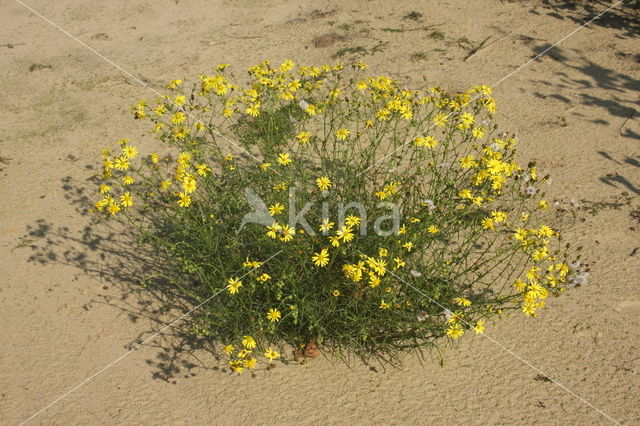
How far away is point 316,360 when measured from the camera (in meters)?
3.49

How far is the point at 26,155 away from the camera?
5488 mm

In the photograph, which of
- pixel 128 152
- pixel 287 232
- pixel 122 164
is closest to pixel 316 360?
pixel 287 232

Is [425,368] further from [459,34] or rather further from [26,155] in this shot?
[459,34]

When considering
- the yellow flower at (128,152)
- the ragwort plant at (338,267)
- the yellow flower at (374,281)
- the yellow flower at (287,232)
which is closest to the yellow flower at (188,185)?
the ragwort plant at (338,267)

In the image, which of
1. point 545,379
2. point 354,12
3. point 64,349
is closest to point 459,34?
point 354,12

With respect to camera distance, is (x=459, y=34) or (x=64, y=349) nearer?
(x=64, y=349)

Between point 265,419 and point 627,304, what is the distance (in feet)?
9.11

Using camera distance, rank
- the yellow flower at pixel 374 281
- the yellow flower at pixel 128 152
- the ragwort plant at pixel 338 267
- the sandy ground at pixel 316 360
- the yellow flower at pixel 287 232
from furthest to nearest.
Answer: the yellow flower at pixel 128 152 → the sandy ground at pixel 316 360 → the ragwort plant at pixel 338 267 → the yellow flower at pixel 287 232 → the yellow flower at pixel 374 281

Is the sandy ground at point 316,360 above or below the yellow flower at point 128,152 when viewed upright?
below

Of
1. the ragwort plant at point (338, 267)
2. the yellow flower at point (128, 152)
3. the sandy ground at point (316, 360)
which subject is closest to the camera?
the ragwort plant at point (338, 267)

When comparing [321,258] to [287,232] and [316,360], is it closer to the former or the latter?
[287,232]

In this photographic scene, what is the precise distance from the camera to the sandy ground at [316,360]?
3273 millimetres

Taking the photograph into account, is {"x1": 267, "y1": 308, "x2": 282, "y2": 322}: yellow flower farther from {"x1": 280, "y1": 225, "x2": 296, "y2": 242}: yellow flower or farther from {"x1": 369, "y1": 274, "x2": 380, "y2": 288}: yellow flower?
{"x1": 369, "y1": 274, "x2": 380, "y2": 288}: yellow flower

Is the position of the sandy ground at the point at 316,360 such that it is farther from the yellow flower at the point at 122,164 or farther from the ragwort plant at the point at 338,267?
the yellow flower at the point at 122,164
